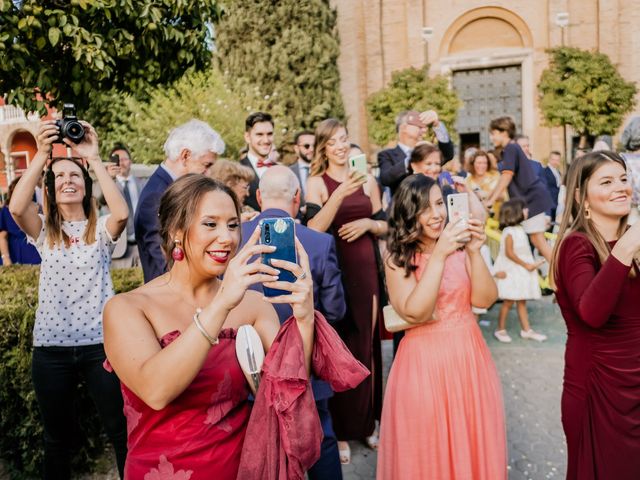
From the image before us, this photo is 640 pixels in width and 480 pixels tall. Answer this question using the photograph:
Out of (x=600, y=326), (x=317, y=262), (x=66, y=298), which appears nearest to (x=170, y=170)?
(x=66, y=298)

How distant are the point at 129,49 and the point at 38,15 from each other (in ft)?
2.86

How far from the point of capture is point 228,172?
4.29 metres

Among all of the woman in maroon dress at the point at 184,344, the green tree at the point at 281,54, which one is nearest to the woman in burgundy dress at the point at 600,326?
the woman in maroon dress at the point at 184,344

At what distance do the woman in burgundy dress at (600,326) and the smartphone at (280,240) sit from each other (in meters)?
1.47

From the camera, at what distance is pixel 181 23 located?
657 cm

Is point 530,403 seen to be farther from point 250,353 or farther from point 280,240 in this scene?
point 280,240

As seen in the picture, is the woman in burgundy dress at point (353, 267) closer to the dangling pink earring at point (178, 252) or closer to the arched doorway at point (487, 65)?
the dangling pink earring at point (178, 252)

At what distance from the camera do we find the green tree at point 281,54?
22.8 m

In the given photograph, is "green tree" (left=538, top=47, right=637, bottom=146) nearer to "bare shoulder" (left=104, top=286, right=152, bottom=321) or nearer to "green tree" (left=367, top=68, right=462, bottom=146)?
"green tree" (left=367, top=68, right=462, bottom=146)

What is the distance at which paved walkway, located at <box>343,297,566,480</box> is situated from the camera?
14.1 ft

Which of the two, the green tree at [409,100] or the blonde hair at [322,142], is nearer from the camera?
the blonde hair at [322,142]

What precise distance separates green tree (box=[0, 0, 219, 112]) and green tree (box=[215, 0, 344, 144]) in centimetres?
1584

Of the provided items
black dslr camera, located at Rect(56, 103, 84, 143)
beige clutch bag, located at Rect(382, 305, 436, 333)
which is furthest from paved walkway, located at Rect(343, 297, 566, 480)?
black dslr camera, located at Rect(56, 103, 84, 143)

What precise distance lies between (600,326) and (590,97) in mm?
19263
